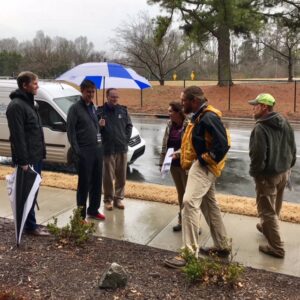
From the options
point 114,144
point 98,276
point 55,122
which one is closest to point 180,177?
point 114,144

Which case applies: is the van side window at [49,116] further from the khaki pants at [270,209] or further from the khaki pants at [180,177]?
the khaki pants at [270,209]

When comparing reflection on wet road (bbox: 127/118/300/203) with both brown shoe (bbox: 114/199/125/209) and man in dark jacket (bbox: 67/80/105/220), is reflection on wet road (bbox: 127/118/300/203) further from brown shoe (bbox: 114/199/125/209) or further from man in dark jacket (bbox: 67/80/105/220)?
man in dark jacket (bbox: 67/80/105/220)

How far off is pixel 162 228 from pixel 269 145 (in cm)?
184

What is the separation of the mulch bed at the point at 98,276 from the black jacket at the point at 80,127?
121cm

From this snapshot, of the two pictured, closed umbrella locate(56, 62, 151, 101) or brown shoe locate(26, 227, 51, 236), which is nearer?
brown shoe locate(26, 227, 51, 236)

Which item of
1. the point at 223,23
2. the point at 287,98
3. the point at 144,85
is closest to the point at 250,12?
the point at 223,23

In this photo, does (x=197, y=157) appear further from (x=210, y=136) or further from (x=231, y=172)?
(x=231, y=172)

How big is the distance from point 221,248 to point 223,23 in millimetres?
22073

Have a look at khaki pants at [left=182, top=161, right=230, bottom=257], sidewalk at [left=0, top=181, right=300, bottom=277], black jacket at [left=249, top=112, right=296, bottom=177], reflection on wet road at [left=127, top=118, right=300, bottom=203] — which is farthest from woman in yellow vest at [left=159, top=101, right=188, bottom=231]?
reflection on wet road at [left=127, top=118, right=300, bottom=203]

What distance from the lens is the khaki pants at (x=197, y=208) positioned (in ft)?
13.9

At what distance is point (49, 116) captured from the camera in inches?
364

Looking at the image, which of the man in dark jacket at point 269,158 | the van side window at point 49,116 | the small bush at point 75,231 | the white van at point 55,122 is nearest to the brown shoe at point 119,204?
the small bush at point 75,231

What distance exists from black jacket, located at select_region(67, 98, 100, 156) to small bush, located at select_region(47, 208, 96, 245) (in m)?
0.95

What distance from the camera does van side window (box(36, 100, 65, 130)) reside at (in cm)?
917
